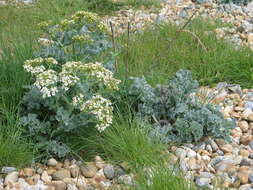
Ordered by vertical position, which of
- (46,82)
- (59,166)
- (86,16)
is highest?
(86,16)

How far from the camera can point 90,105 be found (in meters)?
3.03

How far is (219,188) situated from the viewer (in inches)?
113

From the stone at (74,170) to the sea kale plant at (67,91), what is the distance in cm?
10

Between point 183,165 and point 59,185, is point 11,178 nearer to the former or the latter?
point 59,185

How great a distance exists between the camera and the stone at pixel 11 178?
3049mm

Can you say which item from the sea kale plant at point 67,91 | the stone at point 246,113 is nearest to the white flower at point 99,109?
the sea kale plant at point 67,91

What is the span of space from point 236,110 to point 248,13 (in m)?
2.88

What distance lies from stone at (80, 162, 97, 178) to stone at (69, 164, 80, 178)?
3 cm

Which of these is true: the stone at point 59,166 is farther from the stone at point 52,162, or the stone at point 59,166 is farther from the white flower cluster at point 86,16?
the white flower cluster at point 86,16

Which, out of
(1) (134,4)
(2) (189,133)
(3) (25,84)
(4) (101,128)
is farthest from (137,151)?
(1) (134,4)

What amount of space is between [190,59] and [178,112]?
4.00 ft

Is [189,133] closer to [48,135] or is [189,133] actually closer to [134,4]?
[48,135]

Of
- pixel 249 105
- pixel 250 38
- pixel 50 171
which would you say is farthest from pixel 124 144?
pixel 250 38

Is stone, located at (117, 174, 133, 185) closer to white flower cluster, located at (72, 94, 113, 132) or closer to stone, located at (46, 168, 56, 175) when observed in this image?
white flower cluster, located at (72, 94, 113, 132)
